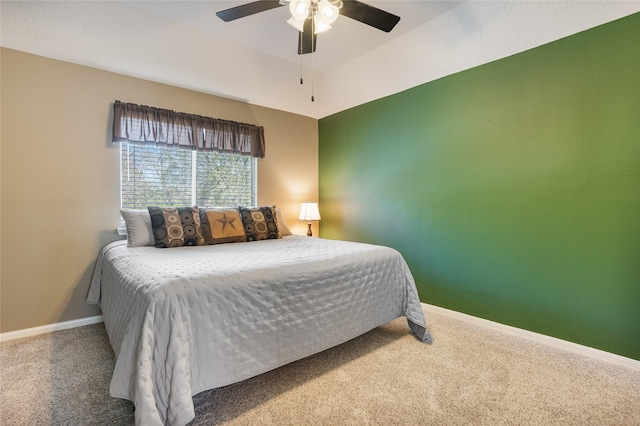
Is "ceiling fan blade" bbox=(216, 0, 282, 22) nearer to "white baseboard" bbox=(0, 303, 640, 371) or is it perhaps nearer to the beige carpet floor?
the beige carpet floor

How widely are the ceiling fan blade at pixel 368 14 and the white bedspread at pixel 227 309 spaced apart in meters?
1.61

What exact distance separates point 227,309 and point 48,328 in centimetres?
214

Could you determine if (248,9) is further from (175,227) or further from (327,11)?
(175,227)

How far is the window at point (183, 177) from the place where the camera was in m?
2.91

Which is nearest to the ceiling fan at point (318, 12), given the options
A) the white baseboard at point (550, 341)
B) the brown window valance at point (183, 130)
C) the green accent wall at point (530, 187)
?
the green accent wall at point (530, 187)

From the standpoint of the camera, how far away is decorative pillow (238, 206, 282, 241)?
2986mm

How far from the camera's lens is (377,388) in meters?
1.70

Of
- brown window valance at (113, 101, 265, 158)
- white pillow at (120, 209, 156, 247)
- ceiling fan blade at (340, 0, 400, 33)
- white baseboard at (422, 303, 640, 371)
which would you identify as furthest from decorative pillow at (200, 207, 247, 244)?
white baseboard at (422, 303, 640, 371)

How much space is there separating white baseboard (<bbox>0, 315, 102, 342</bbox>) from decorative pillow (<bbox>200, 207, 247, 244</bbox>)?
49.4 inches

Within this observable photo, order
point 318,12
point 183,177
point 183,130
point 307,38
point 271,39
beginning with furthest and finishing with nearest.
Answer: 1. point 183,177
2. point 183,130
3. point 271,39
4. point 307,38
5. point 318,12

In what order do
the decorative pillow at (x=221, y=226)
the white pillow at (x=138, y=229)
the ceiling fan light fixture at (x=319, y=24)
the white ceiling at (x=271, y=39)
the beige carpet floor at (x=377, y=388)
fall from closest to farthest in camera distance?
the beige carpet floor at (x=377, y=388)
the ceiling fan light fixture at (x=319, y=24)
the white ceiling at (x=271, y=39)
the white pillow at (x=138, y=229)
the decorative pillow at (x=221, y=226)

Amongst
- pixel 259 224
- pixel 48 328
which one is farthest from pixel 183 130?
pixel 48 328

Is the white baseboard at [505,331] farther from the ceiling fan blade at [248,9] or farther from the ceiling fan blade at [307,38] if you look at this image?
the ceiling fan blade at [248,9]

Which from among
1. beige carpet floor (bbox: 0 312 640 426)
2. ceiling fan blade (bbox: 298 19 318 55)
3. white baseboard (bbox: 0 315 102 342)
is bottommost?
white baseboard (bbox: 0 315 102 342)
